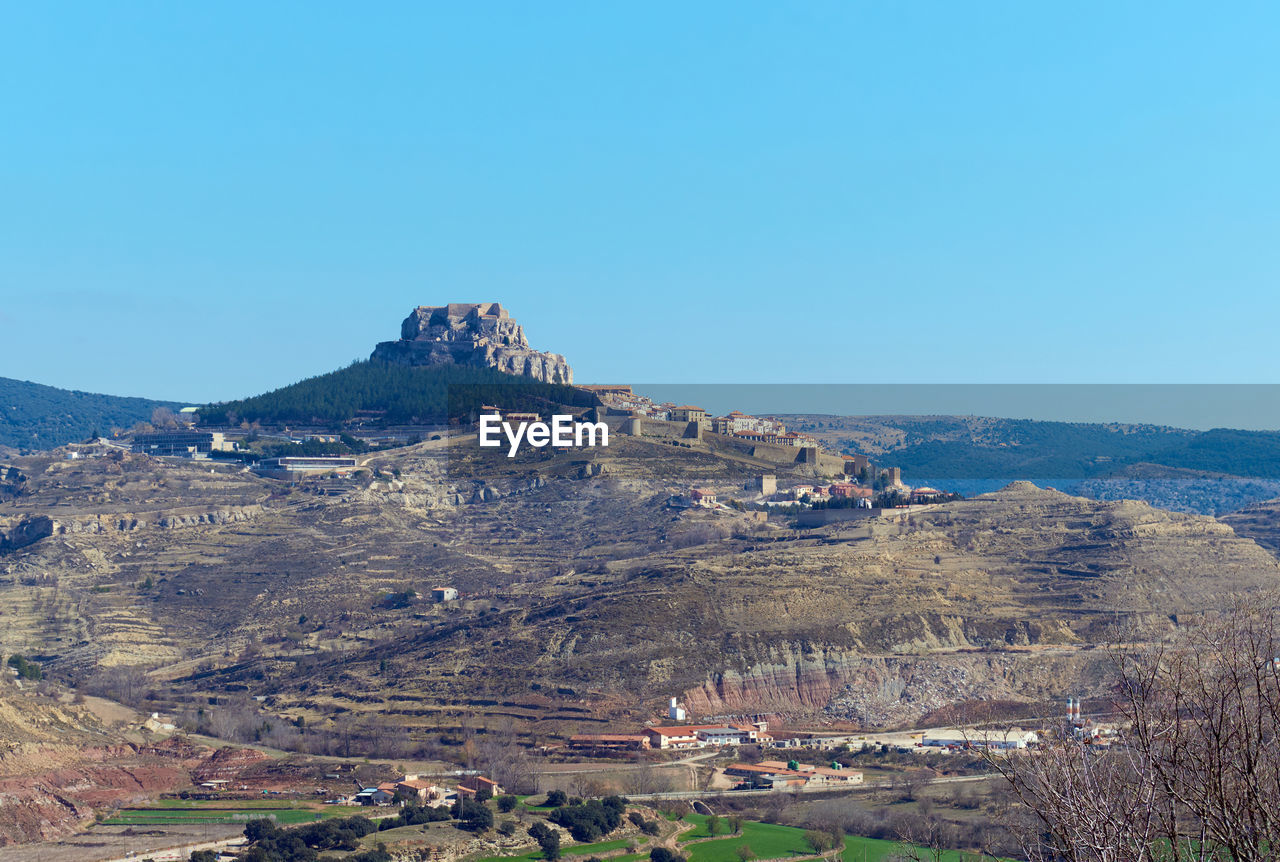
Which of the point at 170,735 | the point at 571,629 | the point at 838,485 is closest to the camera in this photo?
the point at 170,735

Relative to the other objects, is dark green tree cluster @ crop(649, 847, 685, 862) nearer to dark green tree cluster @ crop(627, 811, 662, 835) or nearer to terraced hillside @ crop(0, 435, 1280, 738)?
dark green tree cluster @ crop(627, 811, 662, 835)

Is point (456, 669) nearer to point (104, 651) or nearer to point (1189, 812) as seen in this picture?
point (104, 651)

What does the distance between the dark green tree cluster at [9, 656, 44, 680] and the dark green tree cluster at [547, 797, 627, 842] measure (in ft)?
98.9

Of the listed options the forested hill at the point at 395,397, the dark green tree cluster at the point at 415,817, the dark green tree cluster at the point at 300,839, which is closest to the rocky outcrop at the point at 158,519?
the forested hill at the point at 395,397

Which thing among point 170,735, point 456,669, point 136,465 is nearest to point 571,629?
point 456,669

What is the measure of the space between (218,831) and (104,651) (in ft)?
108

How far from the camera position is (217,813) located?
153 ft

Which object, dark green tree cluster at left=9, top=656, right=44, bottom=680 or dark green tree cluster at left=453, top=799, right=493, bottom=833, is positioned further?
dark green tree cluster at left=9, top=656, right=44, bottom=680

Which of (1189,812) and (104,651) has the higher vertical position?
(1189,812)

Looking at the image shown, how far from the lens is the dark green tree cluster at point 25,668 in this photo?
2685 inches

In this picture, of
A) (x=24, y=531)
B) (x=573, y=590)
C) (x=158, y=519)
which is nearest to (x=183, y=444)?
(x=158, y=519)

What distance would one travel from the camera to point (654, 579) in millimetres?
76188

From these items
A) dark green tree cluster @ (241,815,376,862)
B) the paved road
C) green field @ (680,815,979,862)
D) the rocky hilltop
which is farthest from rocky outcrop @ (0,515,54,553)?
green field @ (680,815,979,862)

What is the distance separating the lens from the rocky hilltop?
132 m
